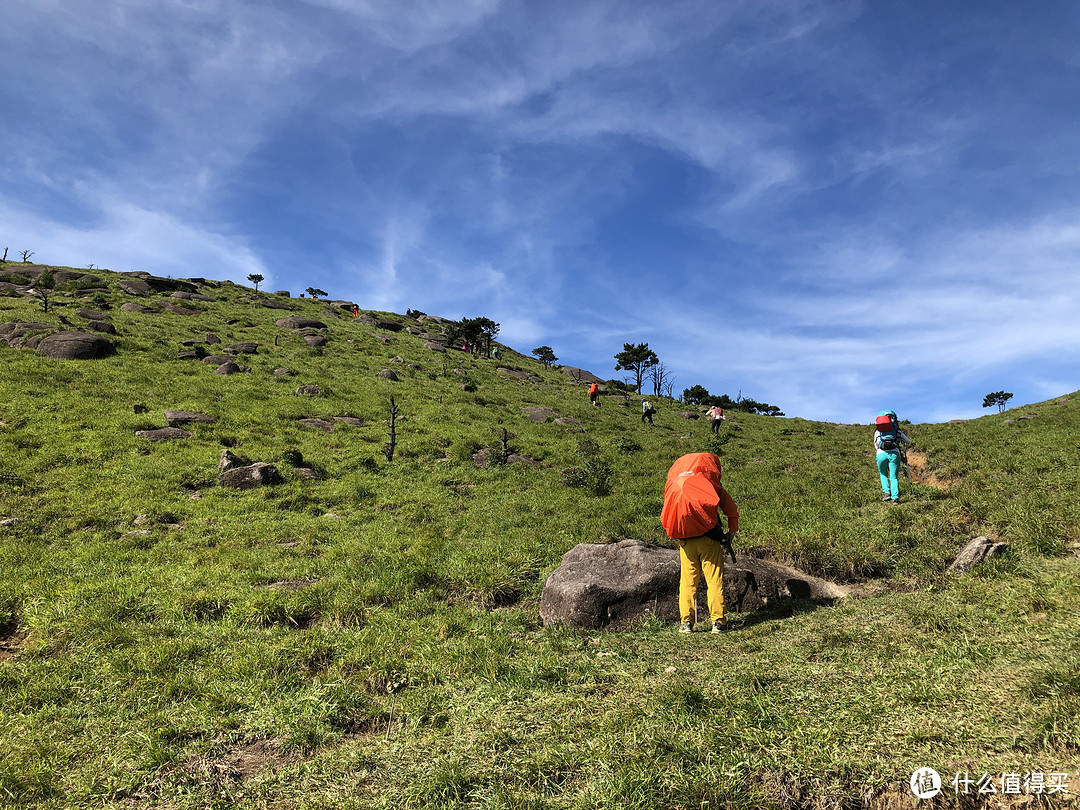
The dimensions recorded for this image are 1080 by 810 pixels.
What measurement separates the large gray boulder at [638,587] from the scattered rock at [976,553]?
1.88 metres

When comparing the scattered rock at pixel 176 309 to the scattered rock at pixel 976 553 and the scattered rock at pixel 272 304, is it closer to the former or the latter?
the scattered rock at pixel 272 304

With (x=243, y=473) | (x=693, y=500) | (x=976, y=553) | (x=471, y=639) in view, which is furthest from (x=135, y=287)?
(x=976, y=553)

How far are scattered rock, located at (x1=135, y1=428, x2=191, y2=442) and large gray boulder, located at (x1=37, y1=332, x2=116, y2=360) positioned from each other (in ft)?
38.7

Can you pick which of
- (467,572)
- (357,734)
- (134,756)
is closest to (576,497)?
(467,572)

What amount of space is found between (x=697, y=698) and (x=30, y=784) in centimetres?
709

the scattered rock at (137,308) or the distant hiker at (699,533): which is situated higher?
the scattered rock at (137,308)

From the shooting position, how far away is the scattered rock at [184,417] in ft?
72.6

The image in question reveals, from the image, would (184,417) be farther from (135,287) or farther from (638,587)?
(135,287)

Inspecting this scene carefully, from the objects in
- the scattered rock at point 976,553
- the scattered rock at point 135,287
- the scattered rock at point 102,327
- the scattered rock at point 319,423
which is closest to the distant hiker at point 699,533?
the scattered rock at point 976,553

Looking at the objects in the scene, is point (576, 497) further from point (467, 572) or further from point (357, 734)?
point (357, 734)

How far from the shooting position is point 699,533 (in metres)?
8.12

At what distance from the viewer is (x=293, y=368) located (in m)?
34.3

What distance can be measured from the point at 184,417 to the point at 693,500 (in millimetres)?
23375

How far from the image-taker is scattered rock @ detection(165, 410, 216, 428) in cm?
2214
